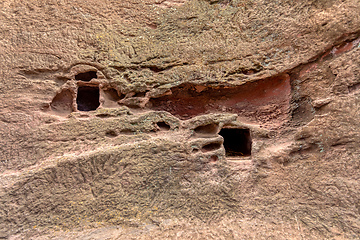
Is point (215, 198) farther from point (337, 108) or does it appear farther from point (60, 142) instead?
point (60, 142)

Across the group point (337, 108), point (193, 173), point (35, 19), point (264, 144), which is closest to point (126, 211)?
point (193, 173)

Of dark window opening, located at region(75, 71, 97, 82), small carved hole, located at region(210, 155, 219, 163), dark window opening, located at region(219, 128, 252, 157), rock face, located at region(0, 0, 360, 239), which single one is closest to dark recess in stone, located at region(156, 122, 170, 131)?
rock face, located at region(0, 0, 360, 239)

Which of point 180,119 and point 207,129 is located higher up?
point 180,119

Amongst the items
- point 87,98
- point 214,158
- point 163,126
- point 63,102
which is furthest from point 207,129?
point 63,102

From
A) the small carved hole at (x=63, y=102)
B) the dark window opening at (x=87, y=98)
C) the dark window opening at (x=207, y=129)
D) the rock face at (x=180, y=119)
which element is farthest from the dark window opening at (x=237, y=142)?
the small carved hole at (x=63, y=102)

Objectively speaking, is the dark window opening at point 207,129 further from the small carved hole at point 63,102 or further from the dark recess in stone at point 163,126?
the small carved hole at point 63,102

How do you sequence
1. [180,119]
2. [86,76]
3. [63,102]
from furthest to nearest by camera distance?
1. [180,119]
2. [86,76]
3. [63,102]

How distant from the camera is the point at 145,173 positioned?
87.0 inches

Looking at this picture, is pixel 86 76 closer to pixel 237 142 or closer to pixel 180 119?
pixel 180 119

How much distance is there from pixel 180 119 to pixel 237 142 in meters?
0.97

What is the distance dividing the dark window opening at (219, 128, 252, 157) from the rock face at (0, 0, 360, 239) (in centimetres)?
2

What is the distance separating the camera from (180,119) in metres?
2.75

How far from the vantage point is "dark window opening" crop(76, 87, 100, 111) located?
2.72 meters

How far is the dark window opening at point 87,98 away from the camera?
2721 mm
